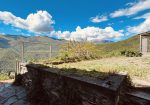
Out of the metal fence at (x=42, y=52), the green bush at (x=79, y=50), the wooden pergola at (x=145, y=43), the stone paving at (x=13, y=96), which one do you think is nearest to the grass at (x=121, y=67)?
the stone paving at (x=13, y=96)

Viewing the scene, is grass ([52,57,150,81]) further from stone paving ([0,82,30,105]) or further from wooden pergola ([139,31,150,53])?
wooden pergola ([139,31,150,53])

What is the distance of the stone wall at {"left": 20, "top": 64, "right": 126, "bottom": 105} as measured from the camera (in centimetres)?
334

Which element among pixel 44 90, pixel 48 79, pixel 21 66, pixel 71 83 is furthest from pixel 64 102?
pixel 21 66

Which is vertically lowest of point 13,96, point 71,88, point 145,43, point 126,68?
point 13,96

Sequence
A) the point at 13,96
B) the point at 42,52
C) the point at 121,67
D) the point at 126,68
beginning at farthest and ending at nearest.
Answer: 1. the point at 42,52
2. the point at 121,67
3. the point at 13,96
4. the point at 126,68

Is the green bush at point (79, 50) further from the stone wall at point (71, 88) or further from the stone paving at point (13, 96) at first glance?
the stone wall at point (71, 88)

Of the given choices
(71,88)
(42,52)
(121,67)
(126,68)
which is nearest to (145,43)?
(42,52)

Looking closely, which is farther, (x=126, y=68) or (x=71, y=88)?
(x=126, y=68)

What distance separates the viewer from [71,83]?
14.0 ft

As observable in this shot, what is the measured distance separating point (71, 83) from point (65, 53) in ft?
25.4

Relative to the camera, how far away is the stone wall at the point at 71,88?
3.34 m

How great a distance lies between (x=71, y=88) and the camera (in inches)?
169

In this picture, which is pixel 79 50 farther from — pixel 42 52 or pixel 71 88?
pixel 71 88

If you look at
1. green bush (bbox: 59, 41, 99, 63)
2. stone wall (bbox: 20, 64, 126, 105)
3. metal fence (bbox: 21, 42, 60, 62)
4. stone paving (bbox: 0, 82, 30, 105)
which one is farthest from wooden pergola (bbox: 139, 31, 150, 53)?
stone wall (bbox: 20, 64, 126, 105)
